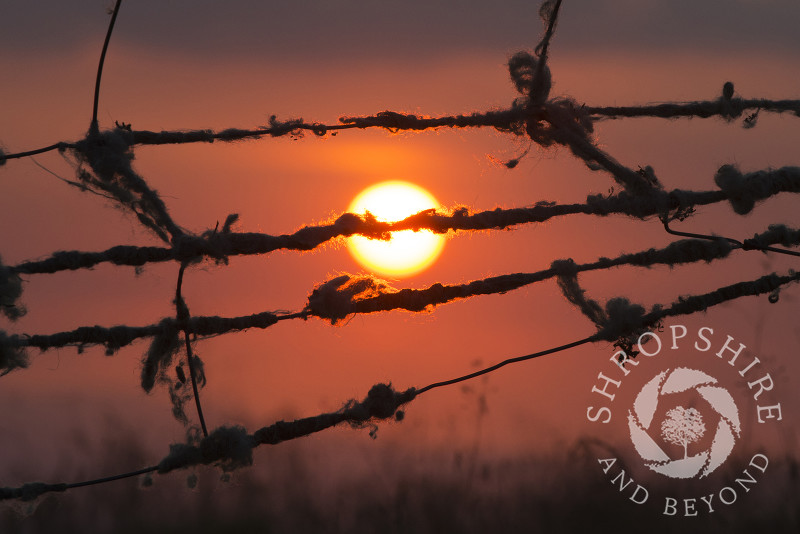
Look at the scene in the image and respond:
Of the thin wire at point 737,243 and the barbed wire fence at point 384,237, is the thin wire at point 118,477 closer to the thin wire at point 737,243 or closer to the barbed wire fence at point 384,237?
the barbed wire fence at point 384,237

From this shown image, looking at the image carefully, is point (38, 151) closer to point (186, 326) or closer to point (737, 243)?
point (186, 326)

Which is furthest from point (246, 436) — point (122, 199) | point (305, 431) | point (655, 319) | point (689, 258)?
point (689, 258)

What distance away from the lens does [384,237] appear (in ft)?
7.17

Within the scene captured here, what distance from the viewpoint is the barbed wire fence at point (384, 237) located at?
204cm

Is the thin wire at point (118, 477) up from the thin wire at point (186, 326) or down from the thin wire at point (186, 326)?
down

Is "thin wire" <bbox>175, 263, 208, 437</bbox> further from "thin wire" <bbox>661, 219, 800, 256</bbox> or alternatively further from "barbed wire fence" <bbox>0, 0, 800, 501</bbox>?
"thin wire" <bbox>661, 219, 800, 256</bbox>

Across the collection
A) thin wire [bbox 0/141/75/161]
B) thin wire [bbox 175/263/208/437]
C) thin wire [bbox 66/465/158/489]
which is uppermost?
thin wire [bbox 0/141/75/161]

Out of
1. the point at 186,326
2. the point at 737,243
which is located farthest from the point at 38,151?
the point at 737,243

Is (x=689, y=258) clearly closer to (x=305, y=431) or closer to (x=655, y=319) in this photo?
(x=655, y=319)

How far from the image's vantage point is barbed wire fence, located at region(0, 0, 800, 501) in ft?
6.68

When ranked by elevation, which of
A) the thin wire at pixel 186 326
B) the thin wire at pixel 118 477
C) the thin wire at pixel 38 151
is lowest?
the thin wire at pixel 118 477

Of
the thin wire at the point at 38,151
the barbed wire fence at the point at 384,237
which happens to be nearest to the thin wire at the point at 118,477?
the barbed wire fence at the point at 384,237

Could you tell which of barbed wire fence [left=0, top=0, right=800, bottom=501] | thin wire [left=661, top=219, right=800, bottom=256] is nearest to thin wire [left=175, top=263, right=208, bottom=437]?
barbed wire fence [left=0, top=0, right=800, bottom=501]

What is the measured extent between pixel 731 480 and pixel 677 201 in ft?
12.0
